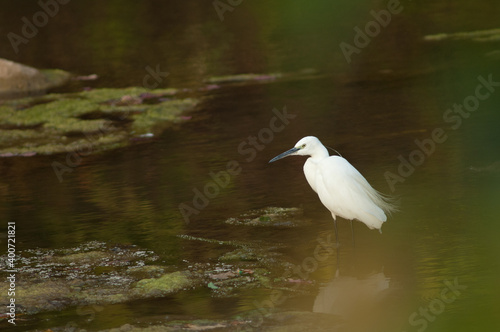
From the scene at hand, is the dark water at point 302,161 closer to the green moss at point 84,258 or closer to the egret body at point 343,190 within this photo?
the egret body at point 343,190

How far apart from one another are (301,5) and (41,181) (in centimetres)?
1570

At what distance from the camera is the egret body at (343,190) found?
23.4ft

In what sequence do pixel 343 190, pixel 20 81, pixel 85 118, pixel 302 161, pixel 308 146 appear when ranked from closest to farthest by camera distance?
1. pixel 343 190
2. pixel 308 146
3. pixel 302 161
4. pixel 85 118
5. pixel 20 81

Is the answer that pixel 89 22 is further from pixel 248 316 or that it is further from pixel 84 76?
pixel 248 316

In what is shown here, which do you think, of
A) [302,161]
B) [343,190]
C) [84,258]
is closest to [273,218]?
[343,190]

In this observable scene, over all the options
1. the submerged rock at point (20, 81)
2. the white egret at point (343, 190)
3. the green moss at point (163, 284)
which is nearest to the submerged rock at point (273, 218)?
the white egret at point (343, 190)

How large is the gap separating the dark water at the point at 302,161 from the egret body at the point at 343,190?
0.34m

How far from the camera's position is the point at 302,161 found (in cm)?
1085

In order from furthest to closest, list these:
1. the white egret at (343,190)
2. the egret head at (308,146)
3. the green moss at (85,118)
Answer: the green moss at (85,118) < the egret head at (308,146) < the white egret at (343,190)

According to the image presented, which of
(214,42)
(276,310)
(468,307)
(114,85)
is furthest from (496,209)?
(214,42)

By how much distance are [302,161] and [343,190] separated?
370 cm

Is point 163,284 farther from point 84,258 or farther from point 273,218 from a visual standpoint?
point 273,218

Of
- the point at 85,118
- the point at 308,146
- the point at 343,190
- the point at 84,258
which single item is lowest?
the point at 85,118

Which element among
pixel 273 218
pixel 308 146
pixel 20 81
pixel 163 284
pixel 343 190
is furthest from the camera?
pixel 20 81
